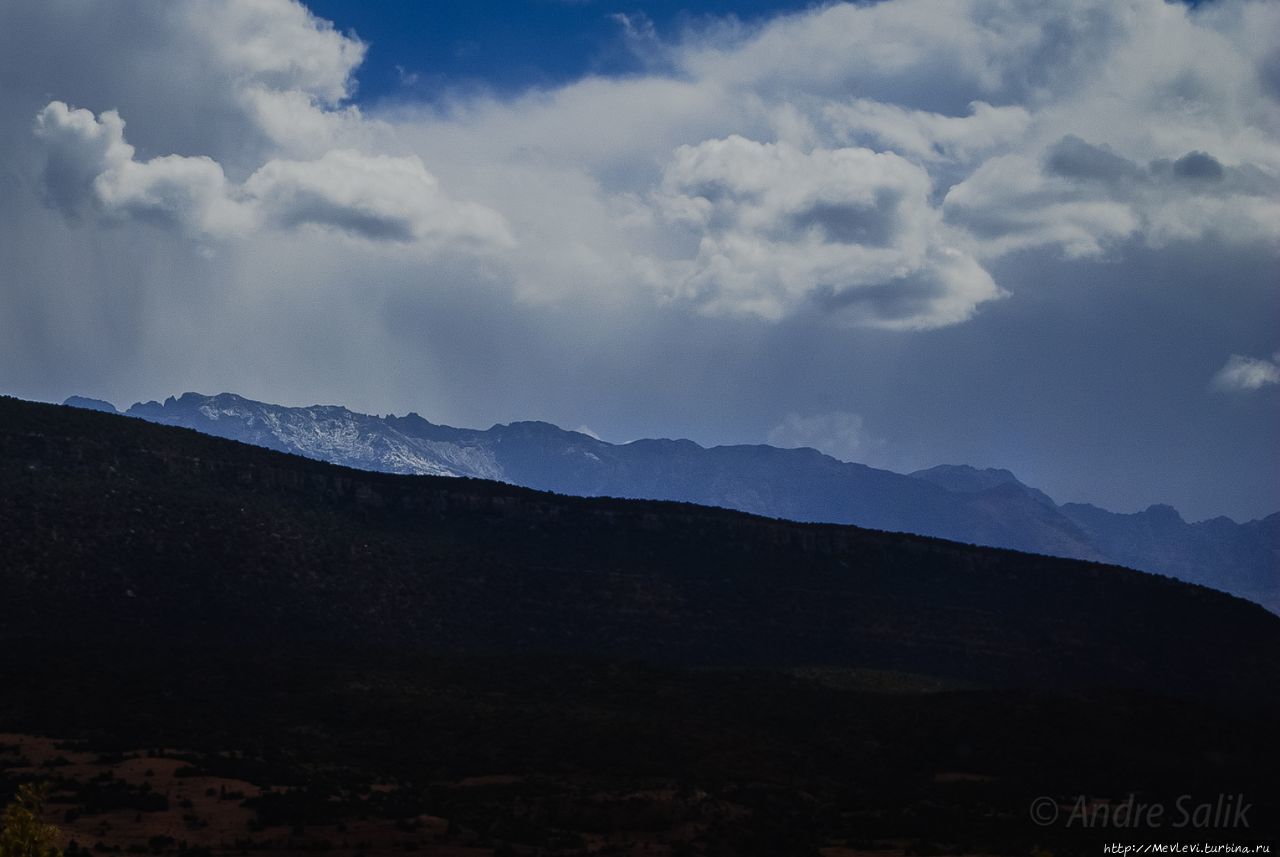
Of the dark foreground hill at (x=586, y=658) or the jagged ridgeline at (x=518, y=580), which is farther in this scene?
the jagged ridgeline at (x=518, y=580)

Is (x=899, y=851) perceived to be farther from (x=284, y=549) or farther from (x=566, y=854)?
(x=284, y=549)

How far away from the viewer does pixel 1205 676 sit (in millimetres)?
140375

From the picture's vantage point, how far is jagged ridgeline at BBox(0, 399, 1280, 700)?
119 metres

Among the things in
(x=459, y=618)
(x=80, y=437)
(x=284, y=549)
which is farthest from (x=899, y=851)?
(x=80, y=437)

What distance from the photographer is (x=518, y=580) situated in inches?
5625

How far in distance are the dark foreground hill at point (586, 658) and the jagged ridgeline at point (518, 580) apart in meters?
0.41

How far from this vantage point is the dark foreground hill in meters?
72.9

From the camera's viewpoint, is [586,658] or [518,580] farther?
[518,580]

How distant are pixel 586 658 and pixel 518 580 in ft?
104

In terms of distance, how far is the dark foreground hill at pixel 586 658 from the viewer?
72.9m

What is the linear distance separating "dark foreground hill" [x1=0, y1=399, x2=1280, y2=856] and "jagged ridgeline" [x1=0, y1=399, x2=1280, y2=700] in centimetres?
41

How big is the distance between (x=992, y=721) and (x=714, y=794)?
102ft

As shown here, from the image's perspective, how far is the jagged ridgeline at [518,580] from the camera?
11925 cm

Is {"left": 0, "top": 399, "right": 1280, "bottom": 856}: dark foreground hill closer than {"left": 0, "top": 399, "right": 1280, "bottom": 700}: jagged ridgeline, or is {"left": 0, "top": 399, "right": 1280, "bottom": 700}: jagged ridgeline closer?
{"left": 0, "top": 399, "right": 1280, "bottom": 856}: dark foreground hill
